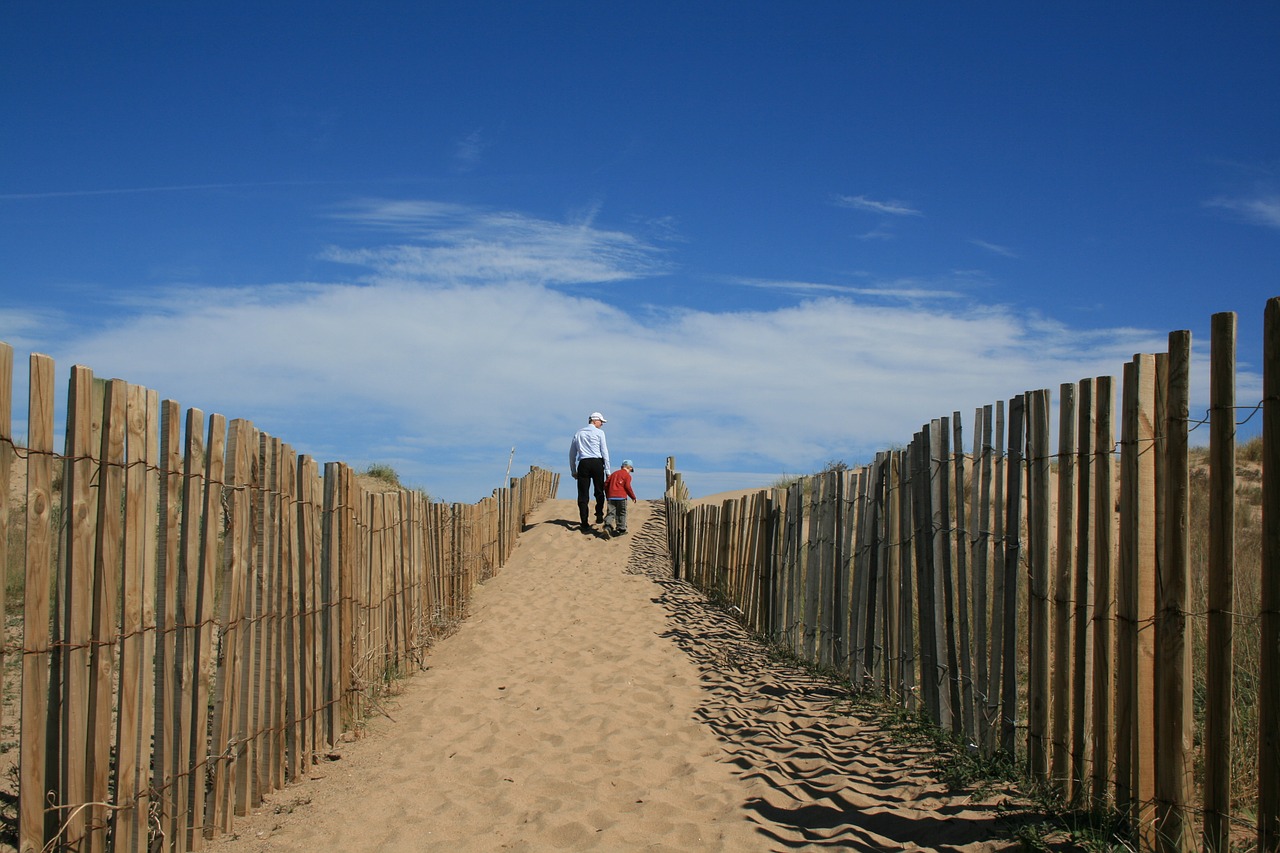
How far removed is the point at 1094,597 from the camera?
3.94 metres

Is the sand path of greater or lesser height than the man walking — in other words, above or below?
below

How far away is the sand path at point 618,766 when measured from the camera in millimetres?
4395

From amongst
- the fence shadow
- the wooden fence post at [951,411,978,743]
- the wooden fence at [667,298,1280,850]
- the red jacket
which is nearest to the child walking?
the red jacket

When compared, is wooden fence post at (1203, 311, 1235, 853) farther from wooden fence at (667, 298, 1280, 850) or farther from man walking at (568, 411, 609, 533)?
man walking at (568, 411, 609, 533)

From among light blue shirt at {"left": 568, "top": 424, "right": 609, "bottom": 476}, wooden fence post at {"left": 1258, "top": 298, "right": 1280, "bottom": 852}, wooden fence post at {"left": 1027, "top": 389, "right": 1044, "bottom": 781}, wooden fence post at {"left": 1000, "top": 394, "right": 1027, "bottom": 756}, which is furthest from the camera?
light blue shirt at {"left": 568, "top": 424, "right": 609, "bottom": 476}

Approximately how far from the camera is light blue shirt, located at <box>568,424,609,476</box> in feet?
45.8

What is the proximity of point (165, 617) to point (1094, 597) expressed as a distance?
12.2ft

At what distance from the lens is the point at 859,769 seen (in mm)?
4965

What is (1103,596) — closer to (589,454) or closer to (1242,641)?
(1242,641)

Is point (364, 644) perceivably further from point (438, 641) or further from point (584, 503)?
point (584, 503)

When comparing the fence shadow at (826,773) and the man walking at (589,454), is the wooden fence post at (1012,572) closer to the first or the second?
the fence shadow at (826,773)

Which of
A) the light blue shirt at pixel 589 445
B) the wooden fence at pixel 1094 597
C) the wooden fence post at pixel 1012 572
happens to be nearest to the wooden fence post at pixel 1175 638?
the wooden fence at pixel 1094 597

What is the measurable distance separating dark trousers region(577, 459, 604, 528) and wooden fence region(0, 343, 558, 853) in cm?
779

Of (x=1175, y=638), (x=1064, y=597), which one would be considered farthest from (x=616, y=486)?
(x=1175, y=638)
